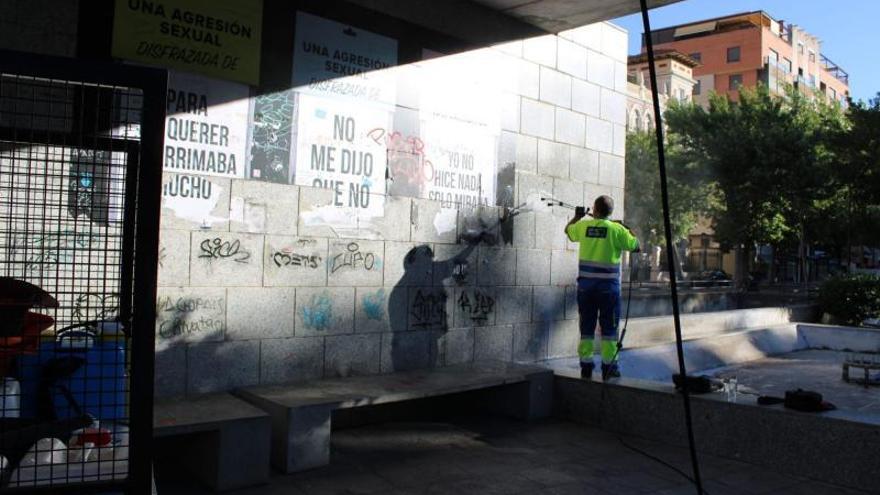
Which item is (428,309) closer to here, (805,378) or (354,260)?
(354,260)

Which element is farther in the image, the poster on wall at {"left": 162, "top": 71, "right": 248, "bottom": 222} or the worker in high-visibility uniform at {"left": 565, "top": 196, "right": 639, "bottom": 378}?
the worker in high-visibility uniform at {"left": 565, "top": 196, "right": 639, "bottom": 378}

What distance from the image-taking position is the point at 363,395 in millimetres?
5422

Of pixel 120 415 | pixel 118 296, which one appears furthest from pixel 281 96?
pixel 120 415

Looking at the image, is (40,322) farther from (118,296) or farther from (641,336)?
(641,336)

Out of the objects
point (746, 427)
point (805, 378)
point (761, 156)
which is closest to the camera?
point (746, 427)

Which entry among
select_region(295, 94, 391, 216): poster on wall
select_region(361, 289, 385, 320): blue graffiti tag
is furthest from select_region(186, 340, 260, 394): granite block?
select_region(295, 94, 391, 216): poster on wall

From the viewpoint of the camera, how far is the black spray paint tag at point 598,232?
6.76 meters

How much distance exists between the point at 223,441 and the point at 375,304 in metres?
2.31

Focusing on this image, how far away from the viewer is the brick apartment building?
58.9m

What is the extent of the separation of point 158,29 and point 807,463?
5.95m

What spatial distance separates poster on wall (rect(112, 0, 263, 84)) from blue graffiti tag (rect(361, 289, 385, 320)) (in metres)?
2.23

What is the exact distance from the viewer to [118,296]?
101 inches

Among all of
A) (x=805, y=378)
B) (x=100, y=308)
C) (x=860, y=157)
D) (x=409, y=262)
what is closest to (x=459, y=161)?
(x=409, y=262)

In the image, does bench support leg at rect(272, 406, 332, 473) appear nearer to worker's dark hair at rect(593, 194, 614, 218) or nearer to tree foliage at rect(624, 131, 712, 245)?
worker's dark hair at rect(593, 194, 614, 218)
